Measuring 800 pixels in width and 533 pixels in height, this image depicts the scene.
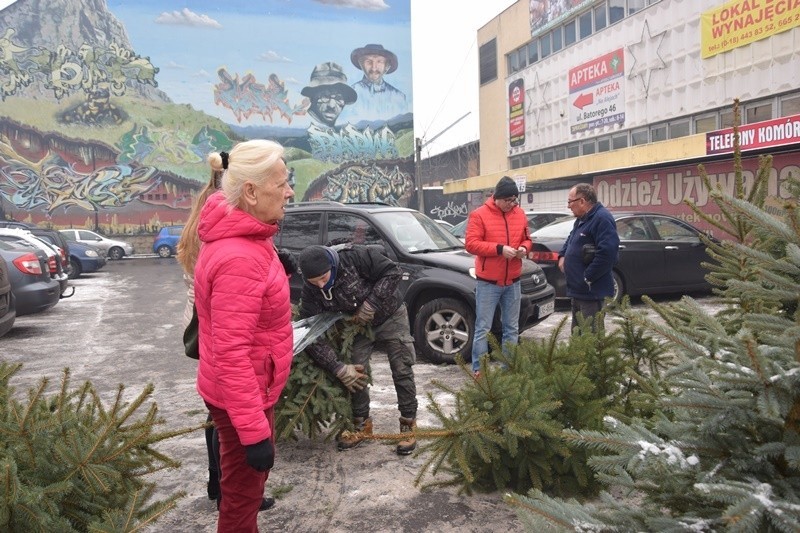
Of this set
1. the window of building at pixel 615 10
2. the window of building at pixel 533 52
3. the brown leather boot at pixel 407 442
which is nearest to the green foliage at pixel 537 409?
the brown leather boot at pixel 407 442

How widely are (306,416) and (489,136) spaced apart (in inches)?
1649

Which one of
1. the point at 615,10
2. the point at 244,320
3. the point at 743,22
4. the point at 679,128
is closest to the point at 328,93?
the point at 615,10

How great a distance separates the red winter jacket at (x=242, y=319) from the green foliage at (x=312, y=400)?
1587 millimetres

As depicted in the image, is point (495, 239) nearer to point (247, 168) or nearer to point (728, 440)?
point (247, 168)

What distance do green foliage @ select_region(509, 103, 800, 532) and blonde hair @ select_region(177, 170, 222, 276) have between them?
2146mm

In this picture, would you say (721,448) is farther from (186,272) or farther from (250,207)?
(186,272)

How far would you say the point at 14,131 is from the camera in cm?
3766

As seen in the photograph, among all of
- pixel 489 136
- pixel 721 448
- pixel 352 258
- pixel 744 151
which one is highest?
pixel 489 136

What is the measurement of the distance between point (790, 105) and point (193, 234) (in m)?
23.5

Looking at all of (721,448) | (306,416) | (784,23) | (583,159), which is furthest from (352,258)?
(583,159)

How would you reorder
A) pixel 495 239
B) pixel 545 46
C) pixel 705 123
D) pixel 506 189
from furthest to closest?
pixel 545 46
pixel 705 123
pixel 495 239
pixel 506 189

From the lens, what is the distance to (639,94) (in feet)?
95.3

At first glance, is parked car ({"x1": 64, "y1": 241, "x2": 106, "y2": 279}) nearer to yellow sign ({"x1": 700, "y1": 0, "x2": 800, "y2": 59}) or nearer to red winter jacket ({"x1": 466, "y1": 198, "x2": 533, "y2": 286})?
red winter jacket ({"x1": 466, "y1": 198, "x2": 533, "y2": 286})

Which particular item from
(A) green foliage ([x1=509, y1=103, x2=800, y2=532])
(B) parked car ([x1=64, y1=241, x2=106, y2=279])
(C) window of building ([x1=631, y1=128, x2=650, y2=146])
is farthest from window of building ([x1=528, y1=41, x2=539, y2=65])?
(A) green foliage ([x1=509, y1=103, x2=800, y2=532])
